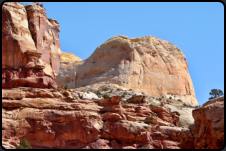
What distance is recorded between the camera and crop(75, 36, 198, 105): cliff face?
75625 millimetres

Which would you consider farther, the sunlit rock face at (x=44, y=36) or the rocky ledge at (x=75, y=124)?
the sunlit rock face at (x=44, y=36)

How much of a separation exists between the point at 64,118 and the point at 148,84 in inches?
1555

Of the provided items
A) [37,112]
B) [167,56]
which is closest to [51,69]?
[37,112]

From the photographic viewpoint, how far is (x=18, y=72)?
39812 millimetres

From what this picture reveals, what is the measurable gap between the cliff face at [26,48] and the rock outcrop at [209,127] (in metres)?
15.1

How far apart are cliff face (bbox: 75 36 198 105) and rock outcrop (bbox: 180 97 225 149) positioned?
4188 centimetres

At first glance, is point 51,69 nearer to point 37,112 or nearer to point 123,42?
point 37,112

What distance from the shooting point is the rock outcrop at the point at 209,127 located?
27.8m

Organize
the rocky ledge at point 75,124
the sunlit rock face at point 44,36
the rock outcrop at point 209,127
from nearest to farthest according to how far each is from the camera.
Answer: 1. the rock outcrop at point 209,127
2. the rocky ledge at point 75,124
3. the sunlit rock face at point 44,36

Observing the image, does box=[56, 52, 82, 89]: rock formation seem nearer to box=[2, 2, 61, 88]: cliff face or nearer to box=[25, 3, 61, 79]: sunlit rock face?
box=[25, 3, 61, 79]: sunlit rock face

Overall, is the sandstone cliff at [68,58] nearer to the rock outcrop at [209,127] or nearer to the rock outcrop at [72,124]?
the rock outcrop at [72,124]

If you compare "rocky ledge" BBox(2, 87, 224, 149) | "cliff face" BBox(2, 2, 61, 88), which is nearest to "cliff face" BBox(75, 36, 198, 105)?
"cliff face" BBox(2, 2, 61, 88)

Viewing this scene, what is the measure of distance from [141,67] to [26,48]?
1548 inches

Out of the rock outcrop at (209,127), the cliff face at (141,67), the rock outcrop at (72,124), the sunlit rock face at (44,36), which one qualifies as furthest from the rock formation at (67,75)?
the rock outcrop at (209,127)
